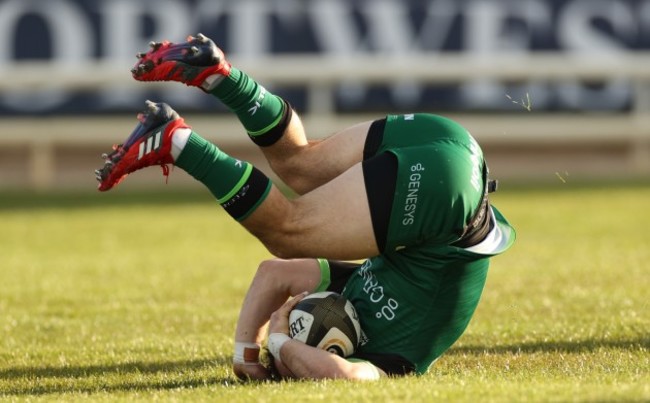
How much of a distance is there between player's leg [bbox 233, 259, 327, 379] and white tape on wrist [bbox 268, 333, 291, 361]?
16 cm

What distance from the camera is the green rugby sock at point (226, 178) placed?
20.8 ft

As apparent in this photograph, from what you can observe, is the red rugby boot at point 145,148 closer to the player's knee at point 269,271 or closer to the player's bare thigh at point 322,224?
the player's bare thigh at point 322,224

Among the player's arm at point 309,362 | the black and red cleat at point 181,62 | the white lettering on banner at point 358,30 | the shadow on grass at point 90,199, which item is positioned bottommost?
the shadow on grass at point 90,199

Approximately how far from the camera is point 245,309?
696 centimetres

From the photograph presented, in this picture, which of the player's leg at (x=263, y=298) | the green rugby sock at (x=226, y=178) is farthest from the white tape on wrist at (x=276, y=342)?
the green rugby sock at (x=226, y=178)

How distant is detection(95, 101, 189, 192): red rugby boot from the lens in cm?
634

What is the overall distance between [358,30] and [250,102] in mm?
13687

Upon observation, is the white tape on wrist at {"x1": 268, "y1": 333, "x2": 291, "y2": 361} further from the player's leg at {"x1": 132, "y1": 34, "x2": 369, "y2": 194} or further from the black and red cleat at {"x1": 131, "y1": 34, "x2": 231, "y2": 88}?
the black and red cleat at {"x1": 131, "y1": 34, "x2": 231, "y2": 88}

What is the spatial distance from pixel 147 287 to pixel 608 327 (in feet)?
13.2

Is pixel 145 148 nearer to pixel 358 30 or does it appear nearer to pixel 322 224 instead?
pixel 322 224

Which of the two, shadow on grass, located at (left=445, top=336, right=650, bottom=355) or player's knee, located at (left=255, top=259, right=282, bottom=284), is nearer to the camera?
player's knee, located at (left=255, top=259, right=282, bottom=284)

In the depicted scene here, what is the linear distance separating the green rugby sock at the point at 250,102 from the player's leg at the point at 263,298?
2.35ft

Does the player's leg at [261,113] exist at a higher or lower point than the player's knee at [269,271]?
higher

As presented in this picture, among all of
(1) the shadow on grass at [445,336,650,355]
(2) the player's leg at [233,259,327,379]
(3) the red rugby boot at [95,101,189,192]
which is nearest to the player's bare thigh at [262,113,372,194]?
(2) the player's leg at [233,259,327,379]
